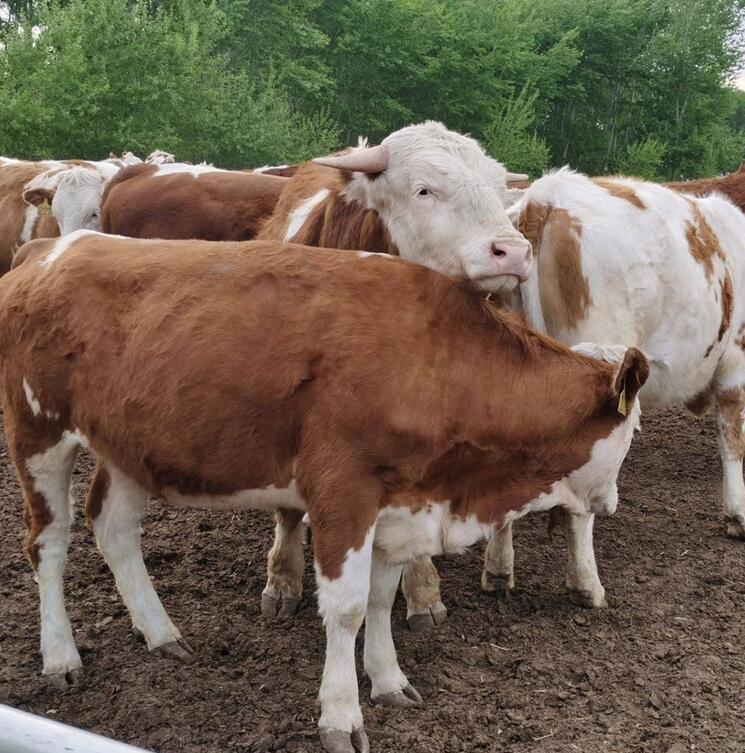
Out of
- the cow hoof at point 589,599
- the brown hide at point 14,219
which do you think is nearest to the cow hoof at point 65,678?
the cow hoof at point 589,599

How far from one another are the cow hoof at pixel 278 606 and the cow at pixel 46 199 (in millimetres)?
6341

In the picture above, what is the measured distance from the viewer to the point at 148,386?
3.57 meters

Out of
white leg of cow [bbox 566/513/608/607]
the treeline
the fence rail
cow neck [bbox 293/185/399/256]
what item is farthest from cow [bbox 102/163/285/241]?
the treeline

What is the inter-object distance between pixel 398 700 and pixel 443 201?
228cm

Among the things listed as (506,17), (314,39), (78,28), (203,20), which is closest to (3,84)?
(78,28)

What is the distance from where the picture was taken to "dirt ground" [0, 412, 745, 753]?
363cm

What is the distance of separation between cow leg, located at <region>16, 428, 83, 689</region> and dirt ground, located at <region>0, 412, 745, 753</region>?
4.7 inches

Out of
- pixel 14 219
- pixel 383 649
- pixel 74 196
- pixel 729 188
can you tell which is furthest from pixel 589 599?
pixel 14 219

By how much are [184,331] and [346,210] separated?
1619mm

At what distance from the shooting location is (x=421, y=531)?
11.7 ft

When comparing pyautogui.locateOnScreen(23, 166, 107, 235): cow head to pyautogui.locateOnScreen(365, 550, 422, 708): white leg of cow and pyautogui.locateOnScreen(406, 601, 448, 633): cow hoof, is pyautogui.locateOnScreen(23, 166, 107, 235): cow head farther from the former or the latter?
pyautogui.locateOnScreen(365, 550, 422, 708): white leg of cow

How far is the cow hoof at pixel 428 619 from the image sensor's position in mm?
4547

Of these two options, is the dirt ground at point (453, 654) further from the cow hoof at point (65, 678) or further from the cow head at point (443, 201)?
the cow head at point (443, 201)

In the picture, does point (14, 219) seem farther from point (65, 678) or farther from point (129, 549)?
point (65, 678)
